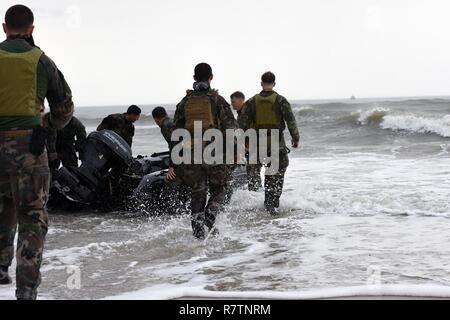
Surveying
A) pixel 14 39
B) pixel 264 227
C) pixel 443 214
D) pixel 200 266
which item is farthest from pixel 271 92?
pixel 14 39

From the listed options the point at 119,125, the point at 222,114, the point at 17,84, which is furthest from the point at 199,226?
the point at 119,125

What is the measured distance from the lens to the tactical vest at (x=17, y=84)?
356 centimetres

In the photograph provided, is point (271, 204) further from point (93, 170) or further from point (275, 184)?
point (93, 170)

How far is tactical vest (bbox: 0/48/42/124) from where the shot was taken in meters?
3.56

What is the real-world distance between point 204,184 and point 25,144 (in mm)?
2549

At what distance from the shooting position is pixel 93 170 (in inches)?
285

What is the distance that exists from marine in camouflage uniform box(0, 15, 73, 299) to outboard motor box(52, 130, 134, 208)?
11.6 feet

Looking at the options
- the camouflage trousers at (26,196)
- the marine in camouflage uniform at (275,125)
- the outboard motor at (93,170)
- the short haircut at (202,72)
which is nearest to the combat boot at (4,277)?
the camouflage trousers at (26,196)

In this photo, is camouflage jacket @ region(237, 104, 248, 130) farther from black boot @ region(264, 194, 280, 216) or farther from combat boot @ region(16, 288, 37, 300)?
combat boot @ region(16, 288, 37, 300)

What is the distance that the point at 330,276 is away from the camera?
14.3 feet

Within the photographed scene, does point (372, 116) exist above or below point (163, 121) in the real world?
below

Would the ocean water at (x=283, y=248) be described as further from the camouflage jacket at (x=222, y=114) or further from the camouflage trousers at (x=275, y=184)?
the camouflage jacket at (x=222, y=114)
